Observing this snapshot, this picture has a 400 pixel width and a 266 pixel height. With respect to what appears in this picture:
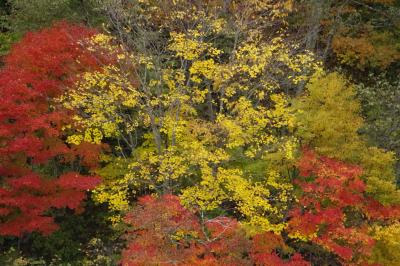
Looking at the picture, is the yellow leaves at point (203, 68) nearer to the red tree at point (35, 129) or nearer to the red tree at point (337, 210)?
the red tree at point (35, 129)

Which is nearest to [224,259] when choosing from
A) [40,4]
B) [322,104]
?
[322,104]

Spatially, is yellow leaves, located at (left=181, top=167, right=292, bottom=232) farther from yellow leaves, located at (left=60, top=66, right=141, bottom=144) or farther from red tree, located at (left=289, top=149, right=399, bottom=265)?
yellow leaves, located at (left=60, top=66, right=141, bottom=144)

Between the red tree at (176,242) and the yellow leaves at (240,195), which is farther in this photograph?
the yellow leaves at (240,195)

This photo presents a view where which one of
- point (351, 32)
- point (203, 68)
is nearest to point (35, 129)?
point (203, 68)

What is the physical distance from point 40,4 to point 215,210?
1280 centimetres

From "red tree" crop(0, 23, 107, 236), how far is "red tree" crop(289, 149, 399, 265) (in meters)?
7.39

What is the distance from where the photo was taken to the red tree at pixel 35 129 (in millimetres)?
15234

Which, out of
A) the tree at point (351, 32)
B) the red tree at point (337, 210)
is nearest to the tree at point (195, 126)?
the red tree at point (337, 210)

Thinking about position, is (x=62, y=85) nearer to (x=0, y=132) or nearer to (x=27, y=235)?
(x=0, y=132)

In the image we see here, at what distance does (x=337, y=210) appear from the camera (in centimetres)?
1537

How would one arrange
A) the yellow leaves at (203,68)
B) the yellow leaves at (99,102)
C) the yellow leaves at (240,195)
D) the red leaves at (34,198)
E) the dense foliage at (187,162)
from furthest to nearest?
the yellow leaves at (203,68)
the yellow leaves at (99,102)
the yellow leaves at (240,195)
the red leaves at (34,198)
the dense foliage at (187,162)

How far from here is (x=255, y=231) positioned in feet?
51.6

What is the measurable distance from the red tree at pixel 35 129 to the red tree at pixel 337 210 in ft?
24.2

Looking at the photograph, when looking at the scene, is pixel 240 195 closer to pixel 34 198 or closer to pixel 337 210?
pixel 337 210
